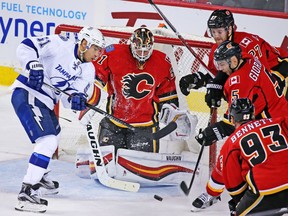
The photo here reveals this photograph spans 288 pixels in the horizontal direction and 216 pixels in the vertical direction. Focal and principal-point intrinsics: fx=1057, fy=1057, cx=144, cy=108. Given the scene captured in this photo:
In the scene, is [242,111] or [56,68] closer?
[242,111]

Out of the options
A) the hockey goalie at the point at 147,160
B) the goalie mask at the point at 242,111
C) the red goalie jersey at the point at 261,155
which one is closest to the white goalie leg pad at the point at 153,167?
the hockey goalie at the point at 147,160

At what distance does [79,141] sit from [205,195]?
4.49ft

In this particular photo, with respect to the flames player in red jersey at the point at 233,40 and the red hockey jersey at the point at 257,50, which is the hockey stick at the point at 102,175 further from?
the red hockey jersey at the point at 257,50

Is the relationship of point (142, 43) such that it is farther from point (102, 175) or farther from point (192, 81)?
point (102, 175)

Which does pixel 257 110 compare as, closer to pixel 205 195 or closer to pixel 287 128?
pixel 205 195

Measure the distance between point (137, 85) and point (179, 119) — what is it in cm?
33

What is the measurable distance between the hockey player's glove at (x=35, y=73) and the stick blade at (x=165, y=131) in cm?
109

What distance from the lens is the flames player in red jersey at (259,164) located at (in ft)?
15.0

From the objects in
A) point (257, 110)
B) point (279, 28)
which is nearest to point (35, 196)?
point (257, 110)

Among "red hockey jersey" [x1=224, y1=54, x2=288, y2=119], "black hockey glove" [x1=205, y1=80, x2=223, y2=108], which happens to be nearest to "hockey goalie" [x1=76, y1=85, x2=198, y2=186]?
"black hockey glove" [x1=205, y1=80, x2=223, y2=108]

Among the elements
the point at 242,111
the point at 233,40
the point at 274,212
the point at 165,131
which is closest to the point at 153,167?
the point at 165,131

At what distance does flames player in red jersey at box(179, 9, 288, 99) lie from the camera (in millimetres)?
6000

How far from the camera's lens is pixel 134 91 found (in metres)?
6.32

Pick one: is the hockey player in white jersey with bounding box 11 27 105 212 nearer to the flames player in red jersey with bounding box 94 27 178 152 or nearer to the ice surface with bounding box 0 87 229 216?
the ice surface with bounding box 0 87 229 216
